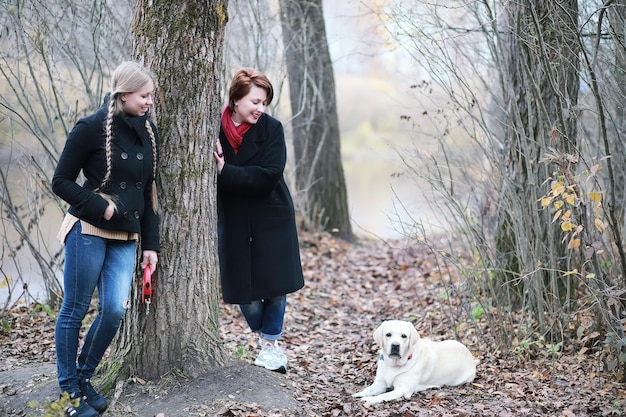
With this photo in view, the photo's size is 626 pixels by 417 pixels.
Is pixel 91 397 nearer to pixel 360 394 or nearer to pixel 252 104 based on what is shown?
pixel 360 394

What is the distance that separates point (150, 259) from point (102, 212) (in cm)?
53

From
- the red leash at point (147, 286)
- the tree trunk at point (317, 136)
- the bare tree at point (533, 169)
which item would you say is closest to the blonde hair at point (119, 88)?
the red leash at point (147, 286)

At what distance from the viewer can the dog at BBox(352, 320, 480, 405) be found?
4.86 meters

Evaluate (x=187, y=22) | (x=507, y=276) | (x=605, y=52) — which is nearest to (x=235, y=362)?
(x=187, y=22)

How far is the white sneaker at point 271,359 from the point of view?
484 cm

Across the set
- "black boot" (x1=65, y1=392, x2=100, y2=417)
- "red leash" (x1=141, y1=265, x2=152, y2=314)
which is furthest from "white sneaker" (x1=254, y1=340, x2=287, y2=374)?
"black boot" (x1=65, y1=392, x2=100, y2=417)

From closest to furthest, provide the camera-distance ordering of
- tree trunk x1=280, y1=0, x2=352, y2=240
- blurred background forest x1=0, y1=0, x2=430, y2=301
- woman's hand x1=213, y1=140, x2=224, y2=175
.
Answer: woman's hand x1=213, y1=140, x2=224, y2=175 → blurred background forest x1=0, y1=0, x2=430, y2=301 → tree trunk x1=280, y1=0, x2=352, y2=240

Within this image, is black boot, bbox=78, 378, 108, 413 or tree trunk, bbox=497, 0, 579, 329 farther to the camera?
tree trunk, bbox=497, 0, 579, 329

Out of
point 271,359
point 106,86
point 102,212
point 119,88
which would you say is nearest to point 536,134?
point 271,359

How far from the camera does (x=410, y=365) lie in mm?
4926

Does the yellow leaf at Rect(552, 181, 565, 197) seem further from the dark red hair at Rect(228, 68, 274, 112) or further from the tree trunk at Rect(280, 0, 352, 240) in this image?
the tree trunk at Rect(280, 0, 352, 240)

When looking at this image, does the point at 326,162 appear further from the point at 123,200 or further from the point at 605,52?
the point at 123,200

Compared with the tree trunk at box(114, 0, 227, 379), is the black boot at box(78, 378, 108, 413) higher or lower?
lower

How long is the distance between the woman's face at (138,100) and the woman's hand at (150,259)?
Result: 33.2 inches
